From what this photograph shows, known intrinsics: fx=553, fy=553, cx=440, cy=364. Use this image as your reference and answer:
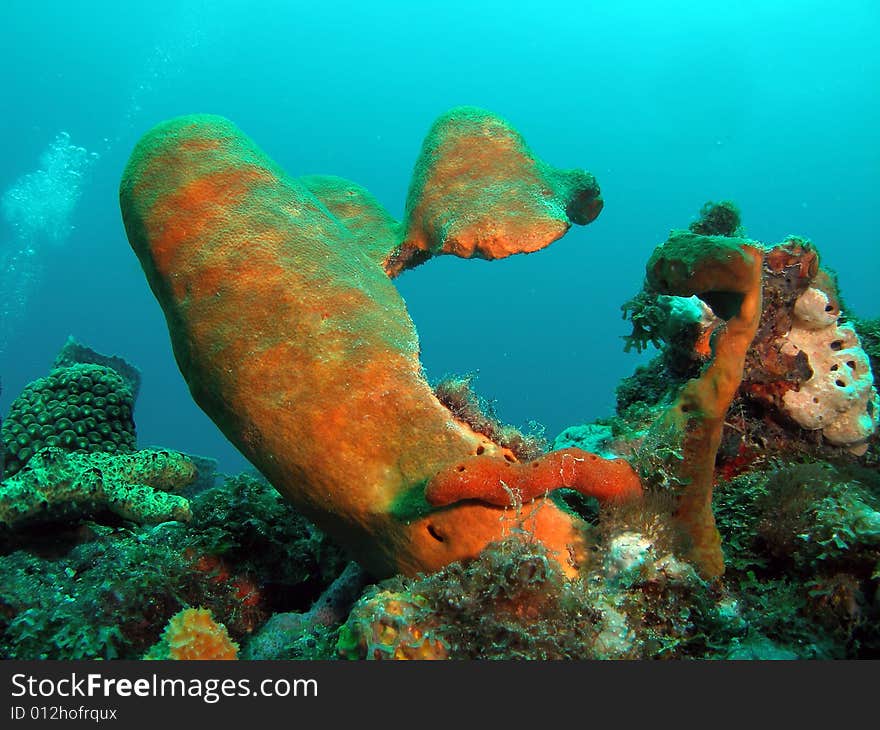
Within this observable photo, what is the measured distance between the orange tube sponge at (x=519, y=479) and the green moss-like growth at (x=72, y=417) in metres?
6.40

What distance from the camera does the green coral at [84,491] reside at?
5.67 meters

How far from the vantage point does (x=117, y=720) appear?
282 cm

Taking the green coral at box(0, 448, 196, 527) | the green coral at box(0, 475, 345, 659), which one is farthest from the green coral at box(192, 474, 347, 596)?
the green coral at box(0, 448, 196, 527)

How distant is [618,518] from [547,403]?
116488 mm

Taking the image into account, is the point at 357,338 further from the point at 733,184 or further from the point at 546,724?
the point at 733,184

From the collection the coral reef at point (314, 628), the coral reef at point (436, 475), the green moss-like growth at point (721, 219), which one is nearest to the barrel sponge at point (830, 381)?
the coral reef at point (436, 475)

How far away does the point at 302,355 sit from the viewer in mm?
4000

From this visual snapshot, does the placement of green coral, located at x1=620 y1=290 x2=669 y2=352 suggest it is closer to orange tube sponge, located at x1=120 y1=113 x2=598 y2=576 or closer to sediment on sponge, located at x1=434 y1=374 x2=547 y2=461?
sediment on sponge, located at x1=434 y1=374 x2=547 y2=461

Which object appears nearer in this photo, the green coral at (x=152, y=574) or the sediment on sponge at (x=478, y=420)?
the green coral at (x=152, y=574)

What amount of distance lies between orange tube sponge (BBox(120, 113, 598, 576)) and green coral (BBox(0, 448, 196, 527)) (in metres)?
2.50

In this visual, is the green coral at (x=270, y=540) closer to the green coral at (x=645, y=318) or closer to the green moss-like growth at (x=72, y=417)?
the green moss-like growth at (x=72, y=417)

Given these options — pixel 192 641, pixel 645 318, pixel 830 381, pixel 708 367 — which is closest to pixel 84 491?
pixel 192 641

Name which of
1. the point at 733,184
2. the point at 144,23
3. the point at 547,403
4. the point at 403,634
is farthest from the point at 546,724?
the point at 733,184

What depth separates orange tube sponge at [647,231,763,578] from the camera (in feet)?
12.0
